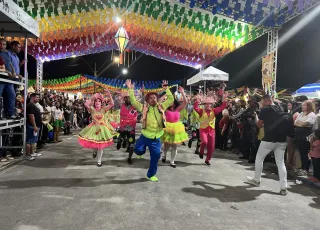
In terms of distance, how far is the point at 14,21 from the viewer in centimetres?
707

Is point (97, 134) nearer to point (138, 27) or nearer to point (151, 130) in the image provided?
point (151, 130)

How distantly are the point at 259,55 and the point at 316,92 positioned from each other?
12.6 m

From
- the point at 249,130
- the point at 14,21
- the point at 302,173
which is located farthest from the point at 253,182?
the point at 14,21

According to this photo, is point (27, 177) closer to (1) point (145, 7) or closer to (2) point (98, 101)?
(2) point (98, 101)

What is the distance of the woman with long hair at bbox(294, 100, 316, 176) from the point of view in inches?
285

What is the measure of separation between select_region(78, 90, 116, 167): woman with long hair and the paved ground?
0.64 metres

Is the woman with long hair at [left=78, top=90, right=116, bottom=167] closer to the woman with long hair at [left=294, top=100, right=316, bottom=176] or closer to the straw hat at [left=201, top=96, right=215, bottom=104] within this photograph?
the straw hat at [left=201, top=96, right=215, bottom=104]

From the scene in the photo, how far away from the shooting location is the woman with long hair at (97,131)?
24.4ft

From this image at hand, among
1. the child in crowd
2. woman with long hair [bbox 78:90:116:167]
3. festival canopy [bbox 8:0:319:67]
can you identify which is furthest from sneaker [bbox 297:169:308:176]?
festival canopy [bbox 8:0:319:67]

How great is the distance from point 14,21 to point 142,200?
19.2 ft

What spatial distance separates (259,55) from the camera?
23.2 metres

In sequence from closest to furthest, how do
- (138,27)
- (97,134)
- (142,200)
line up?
(142,200) → (97,134) → (138,27)

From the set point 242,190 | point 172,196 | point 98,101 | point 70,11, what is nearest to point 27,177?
point 98,101

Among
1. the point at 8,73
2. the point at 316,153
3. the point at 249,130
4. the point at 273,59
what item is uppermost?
the point at 273,59
